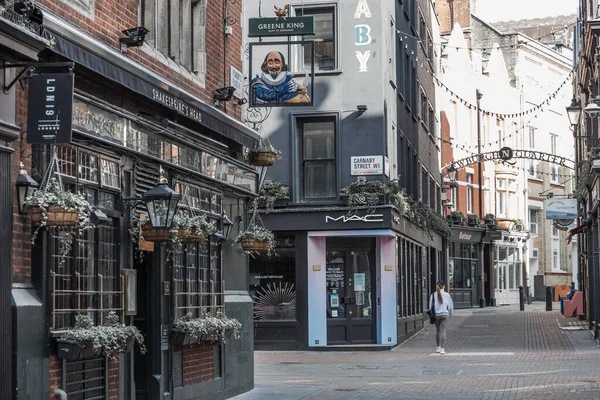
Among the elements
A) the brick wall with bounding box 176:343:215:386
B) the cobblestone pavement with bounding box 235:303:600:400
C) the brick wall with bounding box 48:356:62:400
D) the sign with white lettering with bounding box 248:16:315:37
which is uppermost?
the sign with white lettering with bounding box 248:16:315:37

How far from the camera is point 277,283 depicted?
89.4 ft

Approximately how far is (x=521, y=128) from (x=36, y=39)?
51074 mm

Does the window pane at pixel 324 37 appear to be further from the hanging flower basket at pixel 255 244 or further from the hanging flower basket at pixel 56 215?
the hanging flower basket at pixel 56 215

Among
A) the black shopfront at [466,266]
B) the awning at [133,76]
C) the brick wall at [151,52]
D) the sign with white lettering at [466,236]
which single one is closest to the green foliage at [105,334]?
the awning at [133,76]

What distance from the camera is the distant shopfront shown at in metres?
26.9

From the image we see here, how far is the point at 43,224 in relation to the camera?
32.3 feet

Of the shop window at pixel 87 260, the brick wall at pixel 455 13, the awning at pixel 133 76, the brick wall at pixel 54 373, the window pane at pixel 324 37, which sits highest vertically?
the brick wall at pixel 455 13

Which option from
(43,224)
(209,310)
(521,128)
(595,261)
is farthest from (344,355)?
(521,128)

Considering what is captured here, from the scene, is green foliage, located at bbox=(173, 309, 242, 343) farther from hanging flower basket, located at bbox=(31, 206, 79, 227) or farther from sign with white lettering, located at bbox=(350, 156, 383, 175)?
sign with white lettering, located at bbox=(350, 156, 383, 175)

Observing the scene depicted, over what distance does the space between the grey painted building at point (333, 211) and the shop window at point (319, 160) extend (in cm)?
2

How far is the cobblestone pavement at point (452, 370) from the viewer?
666 inches

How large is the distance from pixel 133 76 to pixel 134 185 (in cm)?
148

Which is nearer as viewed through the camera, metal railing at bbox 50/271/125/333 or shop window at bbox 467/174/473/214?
metal railing at bbox 50/271/125/333

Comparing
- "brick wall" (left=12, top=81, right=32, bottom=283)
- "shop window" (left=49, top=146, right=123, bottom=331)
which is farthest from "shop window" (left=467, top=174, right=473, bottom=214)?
"brick wall" (left=12, top=81, right=32, bottom=283)
